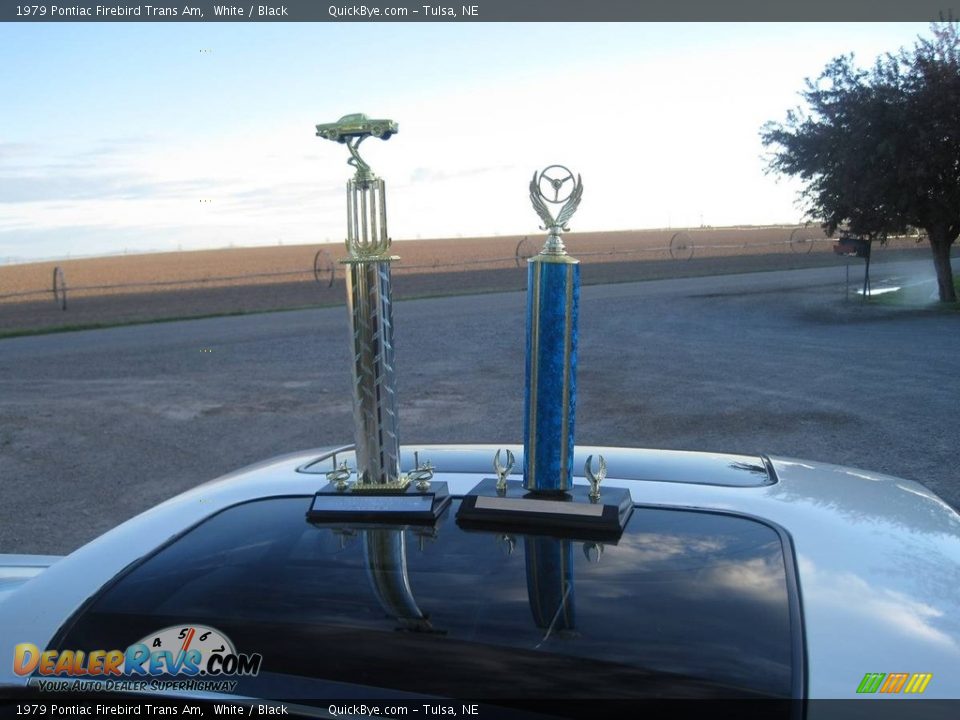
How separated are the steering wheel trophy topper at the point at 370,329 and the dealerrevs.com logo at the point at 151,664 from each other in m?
0.51

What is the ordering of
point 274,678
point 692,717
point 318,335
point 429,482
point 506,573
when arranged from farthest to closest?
1. point 318,335
2. point 429,482
3. point 506,573
4. point 274,678
5. point 692,717

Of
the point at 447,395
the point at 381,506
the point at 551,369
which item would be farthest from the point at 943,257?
the point at 381,506

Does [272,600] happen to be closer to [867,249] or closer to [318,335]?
[318,335]

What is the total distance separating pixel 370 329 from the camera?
2.33 m

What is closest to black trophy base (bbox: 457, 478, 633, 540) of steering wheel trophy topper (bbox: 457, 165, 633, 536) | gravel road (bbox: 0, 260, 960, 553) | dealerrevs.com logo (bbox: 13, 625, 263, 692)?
steering wheel trophy topper (bbox: 457, 165, 633, 536)

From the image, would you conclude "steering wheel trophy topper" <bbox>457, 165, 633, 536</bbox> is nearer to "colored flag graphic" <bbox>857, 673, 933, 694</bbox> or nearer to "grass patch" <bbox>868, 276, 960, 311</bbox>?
"colored flag graphic" <bbox>857, 673, 933, 694</bbox>

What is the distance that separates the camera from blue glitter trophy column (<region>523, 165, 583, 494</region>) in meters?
2.16

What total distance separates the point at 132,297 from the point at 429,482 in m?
37.3

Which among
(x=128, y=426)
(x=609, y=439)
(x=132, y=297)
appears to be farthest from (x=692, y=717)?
(x=132, y=297)

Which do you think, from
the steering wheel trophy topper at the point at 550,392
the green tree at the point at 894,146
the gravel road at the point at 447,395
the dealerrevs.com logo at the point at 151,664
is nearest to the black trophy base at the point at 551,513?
the steering wheel trophy topper at the point at 550,392

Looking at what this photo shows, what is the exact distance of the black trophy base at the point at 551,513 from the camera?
1.91 meters

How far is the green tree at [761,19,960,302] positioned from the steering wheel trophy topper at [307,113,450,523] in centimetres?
1811

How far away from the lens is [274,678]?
1655 mm

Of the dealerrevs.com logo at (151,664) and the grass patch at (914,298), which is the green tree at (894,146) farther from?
the dealerrevs.com logo at (151,664)
